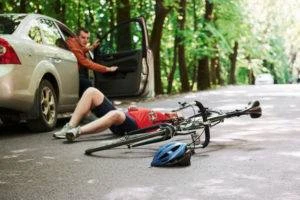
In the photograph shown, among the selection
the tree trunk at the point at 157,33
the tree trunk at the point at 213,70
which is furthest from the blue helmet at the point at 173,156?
the tree trunk at the point at 213,70

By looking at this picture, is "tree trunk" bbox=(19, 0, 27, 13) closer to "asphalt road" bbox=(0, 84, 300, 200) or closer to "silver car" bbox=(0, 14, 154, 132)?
"silver car" bbox=(0, 14, 154, 132)

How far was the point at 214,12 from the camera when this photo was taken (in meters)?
31.2

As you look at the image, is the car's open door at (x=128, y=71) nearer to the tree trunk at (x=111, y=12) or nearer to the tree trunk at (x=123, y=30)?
the tree trunk at (x=123, y=30)

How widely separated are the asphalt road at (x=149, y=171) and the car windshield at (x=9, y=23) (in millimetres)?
1666

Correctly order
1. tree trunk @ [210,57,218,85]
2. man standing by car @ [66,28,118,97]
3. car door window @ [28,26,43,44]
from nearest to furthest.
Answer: car door window @ [28,26,43,44] < man standing by car @ [66,28,118,97] < tree trunk @ [210,57,218,85]

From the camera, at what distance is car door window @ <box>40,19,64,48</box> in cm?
1020

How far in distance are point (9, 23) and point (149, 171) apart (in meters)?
4.65

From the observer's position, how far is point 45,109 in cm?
975

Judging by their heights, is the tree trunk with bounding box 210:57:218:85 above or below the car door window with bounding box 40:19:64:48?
below

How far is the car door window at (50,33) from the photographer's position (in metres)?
10.2

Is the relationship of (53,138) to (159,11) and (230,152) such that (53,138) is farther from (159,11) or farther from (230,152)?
(159,11)

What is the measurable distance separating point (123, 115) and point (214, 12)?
2396 cm

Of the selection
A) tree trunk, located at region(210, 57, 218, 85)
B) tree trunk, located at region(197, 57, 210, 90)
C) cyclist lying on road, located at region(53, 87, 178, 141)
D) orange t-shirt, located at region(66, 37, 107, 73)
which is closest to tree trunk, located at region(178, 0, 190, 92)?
tree trunk, located at region(197, 57, 210, 90)

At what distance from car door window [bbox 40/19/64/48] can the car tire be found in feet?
2.72
